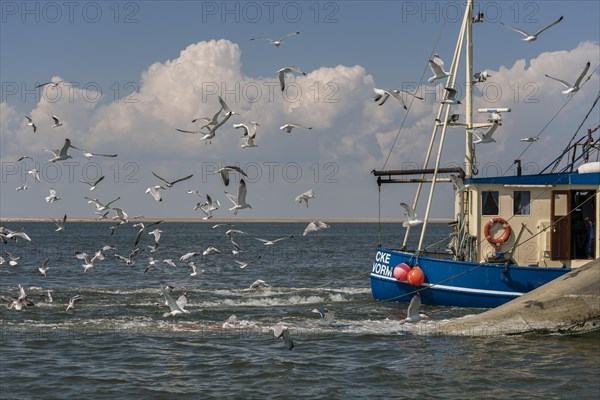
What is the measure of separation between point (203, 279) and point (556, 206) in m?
20.8

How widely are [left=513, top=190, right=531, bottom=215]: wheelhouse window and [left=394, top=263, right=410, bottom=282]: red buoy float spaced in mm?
3526

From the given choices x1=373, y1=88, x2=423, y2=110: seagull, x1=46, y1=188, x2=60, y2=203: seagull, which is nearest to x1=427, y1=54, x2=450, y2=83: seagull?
x1=373, y1=88, x2=423, y2=110: seagull

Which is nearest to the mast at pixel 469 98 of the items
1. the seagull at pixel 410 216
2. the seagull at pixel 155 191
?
the seagull at pixel 410 216

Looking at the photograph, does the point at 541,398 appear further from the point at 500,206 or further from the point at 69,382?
the point at 500,206

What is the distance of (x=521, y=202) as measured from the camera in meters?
25.7

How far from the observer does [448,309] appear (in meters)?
25.6

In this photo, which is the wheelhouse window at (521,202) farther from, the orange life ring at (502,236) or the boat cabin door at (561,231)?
the boat cabin door at (561,231)

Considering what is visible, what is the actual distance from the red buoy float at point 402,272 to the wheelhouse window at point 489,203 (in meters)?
2.78

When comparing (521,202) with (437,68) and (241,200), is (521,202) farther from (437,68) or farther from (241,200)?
(241,200)

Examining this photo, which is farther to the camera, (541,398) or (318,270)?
(318,270)

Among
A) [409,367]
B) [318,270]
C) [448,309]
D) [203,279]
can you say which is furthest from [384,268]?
[318,270]

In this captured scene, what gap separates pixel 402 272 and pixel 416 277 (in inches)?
22.7

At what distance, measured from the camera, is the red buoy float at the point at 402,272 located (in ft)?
87.1

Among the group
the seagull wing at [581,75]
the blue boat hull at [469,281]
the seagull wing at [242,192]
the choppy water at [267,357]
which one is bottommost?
the choppy water at [267,357]
